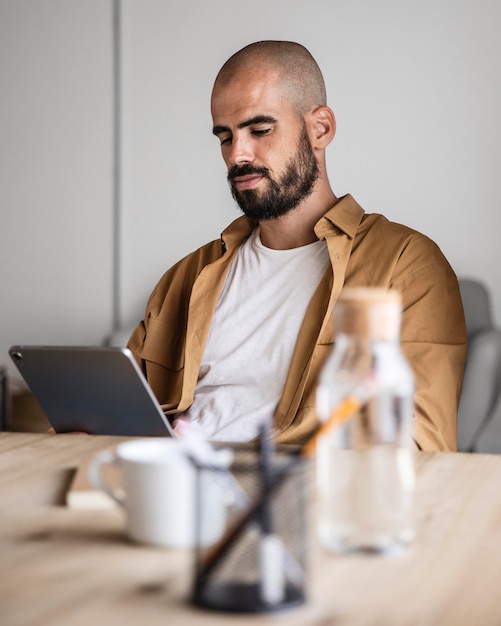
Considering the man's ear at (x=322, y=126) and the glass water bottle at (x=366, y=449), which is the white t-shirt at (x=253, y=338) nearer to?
the man's ear at (x=322, y=126)

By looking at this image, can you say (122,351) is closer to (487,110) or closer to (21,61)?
(487,110)

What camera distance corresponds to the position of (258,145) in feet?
6.68

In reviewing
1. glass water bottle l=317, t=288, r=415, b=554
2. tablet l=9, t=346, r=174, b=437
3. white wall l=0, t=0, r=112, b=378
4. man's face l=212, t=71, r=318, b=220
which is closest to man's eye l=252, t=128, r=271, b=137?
man's face l=212, t=71, r=318, b=220

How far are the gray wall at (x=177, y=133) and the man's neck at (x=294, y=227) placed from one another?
0.59m

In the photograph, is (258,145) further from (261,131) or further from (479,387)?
(479,387)

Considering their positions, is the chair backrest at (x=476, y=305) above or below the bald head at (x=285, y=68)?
below

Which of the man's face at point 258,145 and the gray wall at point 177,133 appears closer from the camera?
the man's face at point 258,145

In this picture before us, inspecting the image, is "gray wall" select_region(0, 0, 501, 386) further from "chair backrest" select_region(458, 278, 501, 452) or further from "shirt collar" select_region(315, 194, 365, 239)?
"shirt collar" select_region(315, 194, 365, 239)

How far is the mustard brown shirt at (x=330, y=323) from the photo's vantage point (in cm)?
167

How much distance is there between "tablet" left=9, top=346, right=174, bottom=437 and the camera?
1.34m

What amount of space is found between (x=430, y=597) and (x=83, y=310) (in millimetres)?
2502

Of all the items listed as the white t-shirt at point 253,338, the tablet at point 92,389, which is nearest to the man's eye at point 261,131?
the white t-shirt at point 253,338

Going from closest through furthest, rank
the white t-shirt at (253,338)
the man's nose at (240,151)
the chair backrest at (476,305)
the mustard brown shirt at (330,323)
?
the mustard brown shirt at (330,323) → the white t-shirt at (253,338) → the man's nose at (240,151) → the chair backrest at (476,305)

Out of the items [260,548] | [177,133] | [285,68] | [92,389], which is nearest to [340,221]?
[285,68]
